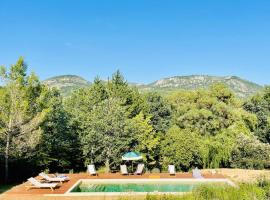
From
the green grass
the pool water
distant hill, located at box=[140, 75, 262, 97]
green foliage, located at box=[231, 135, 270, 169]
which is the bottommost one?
the pool water

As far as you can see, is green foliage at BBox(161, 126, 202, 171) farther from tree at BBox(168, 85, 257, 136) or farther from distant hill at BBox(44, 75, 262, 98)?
distant hill at BBox(44, 75, 262, 98)

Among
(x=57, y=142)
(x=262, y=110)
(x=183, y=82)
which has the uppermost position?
(x=183, y=82)

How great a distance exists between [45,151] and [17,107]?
4.41 meters

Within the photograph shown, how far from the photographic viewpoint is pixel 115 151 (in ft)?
78.2

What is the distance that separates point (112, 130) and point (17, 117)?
21.4 feet

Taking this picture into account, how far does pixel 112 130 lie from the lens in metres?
24.0

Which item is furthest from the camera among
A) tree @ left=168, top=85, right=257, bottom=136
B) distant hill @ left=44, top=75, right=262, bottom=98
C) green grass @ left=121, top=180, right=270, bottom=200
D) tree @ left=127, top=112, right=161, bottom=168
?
distant hill @ left=44, top=75, right=262, bottom=98

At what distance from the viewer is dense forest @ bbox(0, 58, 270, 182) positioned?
2030 centimetres

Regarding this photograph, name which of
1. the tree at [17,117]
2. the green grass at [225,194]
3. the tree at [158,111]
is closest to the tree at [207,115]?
the tree at [158,111]

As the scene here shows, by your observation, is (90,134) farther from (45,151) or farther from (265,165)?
(265,165)

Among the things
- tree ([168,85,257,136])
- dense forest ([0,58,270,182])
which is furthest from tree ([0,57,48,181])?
tree ([168,85,257,136])

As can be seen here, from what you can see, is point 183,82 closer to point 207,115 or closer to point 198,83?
point 198,83

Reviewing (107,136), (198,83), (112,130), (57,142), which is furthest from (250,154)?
(198,83)

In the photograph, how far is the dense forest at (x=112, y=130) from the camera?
66.6 ft
